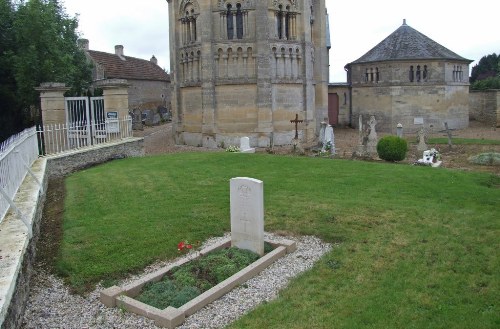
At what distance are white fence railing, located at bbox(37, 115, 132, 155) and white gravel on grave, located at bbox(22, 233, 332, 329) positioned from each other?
9.52 metres

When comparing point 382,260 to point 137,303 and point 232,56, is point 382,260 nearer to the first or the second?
point 137,303

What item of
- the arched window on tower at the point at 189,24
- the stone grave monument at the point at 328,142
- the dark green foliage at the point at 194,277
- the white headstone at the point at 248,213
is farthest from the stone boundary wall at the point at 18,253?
the arched window on tower at the point at 189,24

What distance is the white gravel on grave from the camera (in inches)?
238

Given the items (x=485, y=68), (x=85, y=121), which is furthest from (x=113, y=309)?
(x=485, y=68)

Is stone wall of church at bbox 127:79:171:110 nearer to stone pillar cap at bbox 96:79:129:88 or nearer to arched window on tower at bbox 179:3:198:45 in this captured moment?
arched window on tower at bbox 179:3:198:45

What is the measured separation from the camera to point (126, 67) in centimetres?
4622

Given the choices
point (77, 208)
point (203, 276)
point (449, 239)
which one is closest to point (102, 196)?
point (77, 208)

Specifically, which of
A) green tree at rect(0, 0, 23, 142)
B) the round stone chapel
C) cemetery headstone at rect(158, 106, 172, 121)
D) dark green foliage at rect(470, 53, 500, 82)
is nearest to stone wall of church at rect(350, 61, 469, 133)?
the round stone chapel

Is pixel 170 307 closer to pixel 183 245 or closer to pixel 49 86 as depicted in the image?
pixel 183 245

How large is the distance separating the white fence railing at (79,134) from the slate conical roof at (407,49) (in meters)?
24.6

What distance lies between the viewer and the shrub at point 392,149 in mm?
20047

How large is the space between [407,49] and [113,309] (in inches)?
1397

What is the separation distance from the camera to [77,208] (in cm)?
1071

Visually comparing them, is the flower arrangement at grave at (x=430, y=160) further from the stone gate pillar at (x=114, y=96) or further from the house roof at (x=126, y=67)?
the house roof at (x=126, y=67)
